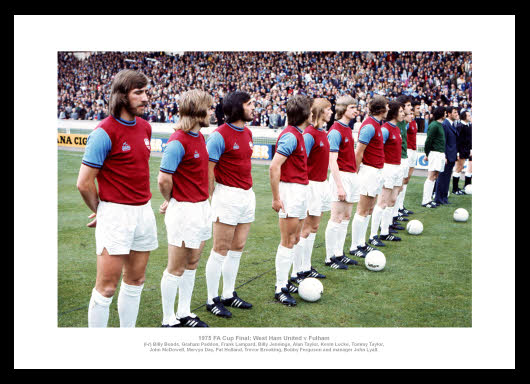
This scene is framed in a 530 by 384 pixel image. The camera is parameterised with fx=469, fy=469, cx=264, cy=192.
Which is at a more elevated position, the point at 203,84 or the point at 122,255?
the point at 203,84

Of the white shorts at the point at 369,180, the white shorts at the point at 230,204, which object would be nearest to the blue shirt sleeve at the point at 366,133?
the white shorts at the point at 369,180

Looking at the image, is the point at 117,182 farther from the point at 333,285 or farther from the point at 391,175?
the point at 391,175

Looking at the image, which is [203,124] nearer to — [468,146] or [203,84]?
[468,146]

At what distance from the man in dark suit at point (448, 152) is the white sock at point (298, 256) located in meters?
6.81

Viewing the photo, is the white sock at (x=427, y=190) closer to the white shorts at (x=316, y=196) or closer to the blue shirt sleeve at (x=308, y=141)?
the white shorts at (x=316, y=196)

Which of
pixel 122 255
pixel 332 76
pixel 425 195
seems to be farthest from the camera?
pixel 332 76

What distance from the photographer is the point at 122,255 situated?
147 inches

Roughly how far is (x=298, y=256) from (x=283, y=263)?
2.22 ft

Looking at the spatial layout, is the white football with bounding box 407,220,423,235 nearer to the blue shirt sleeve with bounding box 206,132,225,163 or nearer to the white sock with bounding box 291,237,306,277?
the white sock with bounding box 291,237,306,277

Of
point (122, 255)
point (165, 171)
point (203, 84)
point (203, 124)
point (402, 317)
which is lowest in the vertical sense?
point (402, 317)

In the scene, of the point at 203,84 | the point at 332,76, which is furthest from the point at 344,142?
the point at 203,84

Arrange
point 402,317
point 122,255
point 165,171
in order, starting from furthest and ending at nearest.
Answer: point 402,317 < point 165,171 < point 122,255

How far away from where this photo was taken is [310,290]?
5477mm

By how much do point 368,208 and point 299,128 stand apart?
279 cm
